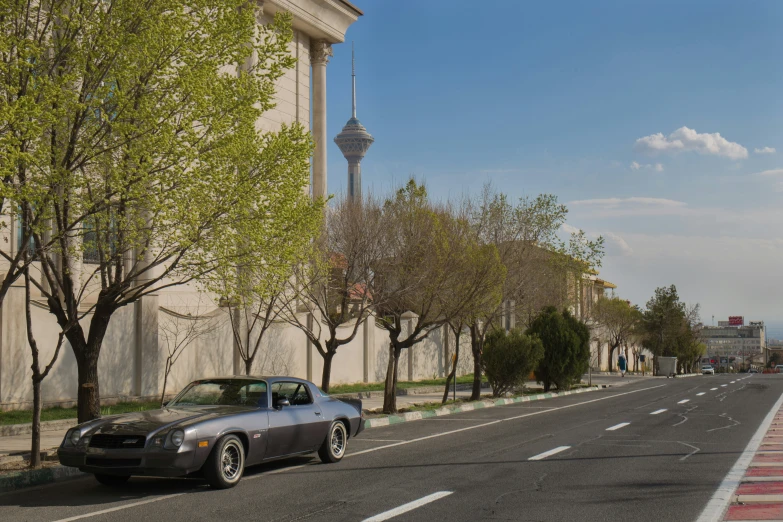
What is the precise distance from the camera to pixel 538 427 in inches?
715

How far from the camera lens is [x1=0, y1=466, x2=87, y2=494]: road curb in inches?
412

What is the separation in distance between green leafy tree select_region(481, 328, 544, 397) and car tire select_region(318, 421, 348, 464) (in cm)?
1790

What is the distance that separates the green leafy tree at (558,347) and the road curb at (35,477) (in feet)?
83.6

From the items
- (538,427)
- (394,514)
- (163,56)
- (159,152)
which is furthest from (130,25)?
(538,427)

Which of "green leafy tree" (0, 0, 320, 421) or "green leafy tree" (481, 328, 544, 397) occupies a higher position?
"green leafy tree" (0, 0, 320, 421)

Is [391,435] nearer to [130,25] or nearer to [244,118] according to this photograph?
[244,118]

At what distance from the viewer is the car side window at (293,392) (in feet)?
37.5

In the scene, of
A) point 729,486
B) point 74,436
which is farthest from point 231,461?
point 729,486

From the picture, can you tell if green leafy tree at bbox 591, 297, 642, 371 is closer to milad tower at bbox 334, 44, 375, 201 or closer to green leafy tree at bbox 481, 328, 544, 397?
green leafy tree at bbox 481, 328, 544, 397

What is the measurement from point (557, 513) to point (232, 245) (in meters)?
6.89

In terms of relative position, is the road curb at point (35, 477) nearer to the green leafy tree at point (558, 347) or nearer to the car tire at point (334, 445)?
the car tire at point (334, 445)

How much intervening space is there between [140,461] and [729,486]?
7.08 meters

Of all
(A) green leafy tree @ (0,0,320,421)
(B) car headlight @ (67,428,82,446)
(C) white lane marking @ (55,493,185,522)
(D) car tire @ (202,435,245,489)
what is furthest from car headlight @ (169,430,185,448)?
(A) green leafy tree @ (0,0,320,421)

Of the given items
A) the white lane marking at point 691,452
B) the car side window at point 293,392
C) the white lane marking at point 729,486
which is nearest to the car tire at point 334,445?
the car side window at point 293,392
